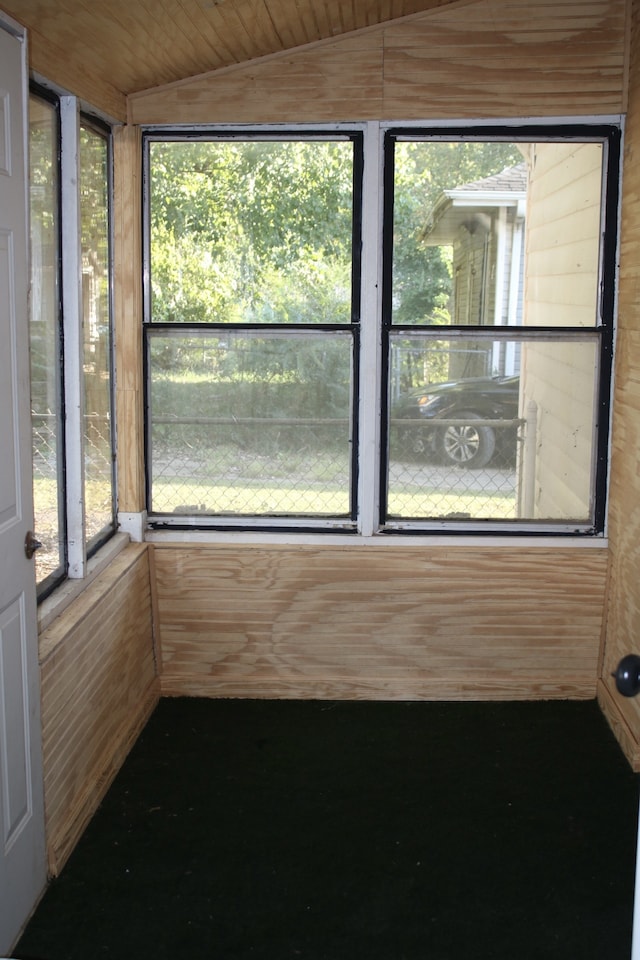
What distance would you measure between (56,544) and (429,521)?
157 centimetres

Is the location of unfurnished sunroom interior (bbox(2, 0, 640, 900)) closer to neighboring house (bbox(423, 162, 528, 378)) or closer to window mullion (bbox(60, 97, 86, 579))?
window mullion (bbox(60, 97, 86, 579))

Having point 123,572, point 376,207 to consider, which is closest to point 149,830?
point 123,572

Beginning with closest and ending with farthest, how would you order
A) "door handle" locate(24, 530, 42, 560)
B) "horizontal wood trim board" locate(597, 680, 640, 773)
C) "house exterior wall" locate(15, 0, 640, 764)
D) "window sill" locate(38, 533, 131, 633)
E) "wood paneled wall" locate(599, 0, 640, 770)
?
"door handle" locate(24, 530, 42, 560) → "window sill" locate(38, 533, 131, 633) → "horizontal wood trim board" locate(597, 680, 640, 773) → "wood paneled wall" locate(599, 0, 640, 770) → "house exterior wall" locate(15, 0, 640, 764)

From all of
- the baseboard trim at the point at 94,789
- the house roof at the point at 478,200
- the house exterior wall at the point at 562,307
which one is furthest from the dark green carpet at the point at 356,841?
the house roof at the point at 478,200

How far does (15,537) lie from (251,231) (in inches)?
73.2

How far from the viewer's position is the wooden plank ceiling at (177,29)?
279 cm

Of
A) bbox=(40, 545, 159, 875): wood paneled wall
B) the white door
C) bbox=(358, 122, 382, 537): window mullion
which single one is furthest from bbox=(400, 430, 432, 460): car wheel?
the white door

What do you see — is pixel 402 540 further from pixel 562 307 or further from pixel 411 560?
pixel 562 307

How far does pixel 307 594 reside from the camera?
4.14 m

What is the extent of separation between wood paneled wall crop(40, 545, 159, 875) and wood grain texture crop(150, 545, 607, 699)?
227mm

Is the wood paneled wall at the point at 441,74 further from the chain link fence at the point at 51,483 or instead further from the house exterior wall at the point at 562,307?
the chain link fence at the point at 51,483

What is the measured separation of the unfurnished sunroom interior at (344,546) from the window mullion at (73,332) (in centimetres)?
9

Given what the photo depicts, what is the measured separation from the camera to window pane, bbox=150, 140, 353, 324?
3.97 m

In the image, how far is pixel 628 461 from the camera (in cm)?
383
